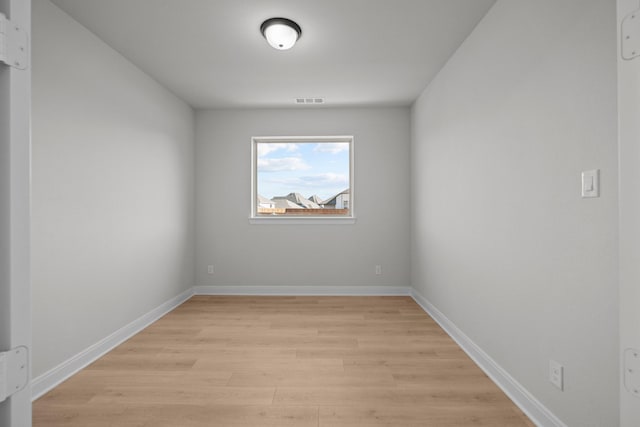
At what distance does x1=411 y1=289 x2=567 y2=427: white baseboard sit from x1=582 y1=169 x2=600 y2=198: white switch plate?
108 centimetres

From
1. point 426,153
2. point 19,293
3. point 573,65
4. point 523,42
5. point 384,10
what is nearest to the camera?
point 19,293

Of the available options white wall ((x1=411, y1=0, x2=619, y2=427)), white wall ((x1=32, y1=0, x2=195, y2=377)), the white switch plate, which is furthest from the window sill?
the white switch plate

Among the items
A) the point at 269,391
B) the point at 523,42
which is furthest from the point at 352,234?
the point at 523,42

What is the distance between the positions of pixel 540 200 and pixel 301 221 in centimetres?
311

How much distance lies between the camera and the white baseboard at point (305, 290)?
177 inches

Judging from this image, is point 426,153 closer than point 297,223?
Yes

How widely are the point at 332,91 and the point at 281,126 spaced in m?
0.96

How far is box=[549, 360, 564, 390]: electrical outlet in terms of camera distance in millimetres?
1604

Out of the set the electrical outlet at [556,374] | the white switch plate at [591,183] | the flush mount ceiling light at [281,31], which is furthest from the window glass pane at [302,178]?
the white switch plate at [591,183]

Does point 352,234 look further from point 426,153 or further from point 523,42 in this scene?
point 523,42

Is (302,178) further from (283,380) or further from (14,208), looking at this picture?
(14,208)

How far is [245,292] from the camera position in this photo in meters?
4.54

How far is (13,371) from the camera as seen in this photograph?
2.83ft

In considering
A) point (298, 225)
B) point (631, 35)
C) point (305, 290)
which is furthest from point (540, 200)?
point (305, 290)
